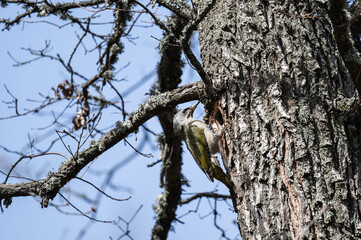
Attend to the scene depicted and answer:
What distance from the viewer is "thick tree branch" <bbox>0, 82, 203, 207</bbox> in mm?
3293

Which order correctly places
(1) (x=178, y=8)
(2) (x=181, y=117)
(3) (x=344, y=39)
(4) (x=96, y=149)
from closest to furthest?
(3) (x=344, y=39) < (4) (x=96, y=149) < (1) (x=178, y=8) < (2) (x=181, y=117)

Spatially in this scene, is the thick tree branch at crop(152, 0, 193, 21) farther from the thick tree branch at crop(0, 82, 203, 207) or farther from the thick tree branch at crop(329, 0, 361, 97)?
the thick tree branch at crop(329, 0, 361, 97)

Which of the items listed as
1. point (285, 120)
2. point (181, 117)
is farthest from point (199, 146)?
point (285, 120)

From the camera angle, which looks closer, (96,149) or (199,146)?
(96,149)

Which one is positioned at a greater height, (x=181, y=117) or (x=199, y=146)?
(x=181, y=117)

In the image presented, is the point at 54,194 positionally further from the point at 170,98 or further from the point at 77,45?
the point at 77,45

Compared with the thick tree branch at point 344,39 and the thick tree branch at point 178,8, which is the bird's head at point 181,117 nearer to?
the thick tree branch at point 178,8

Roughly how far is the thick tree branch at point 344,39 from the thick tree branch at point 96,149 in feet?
3.83

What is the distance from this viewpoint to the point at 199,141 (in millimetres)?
4891

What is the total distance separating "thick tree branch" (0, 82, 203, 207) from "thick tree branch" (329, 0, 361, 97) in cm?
117

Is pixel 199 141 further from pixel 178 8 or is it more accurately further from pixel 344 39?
pixel 344 39

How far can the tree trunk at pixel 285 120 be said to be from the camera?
2590mm

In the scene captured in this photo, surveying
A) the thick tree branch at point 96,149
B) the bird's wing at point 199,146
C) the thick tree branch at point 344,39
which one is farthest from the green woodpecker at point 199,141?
the thick tree branch at point 344,39

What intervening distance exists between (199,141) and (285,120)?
2145mm
